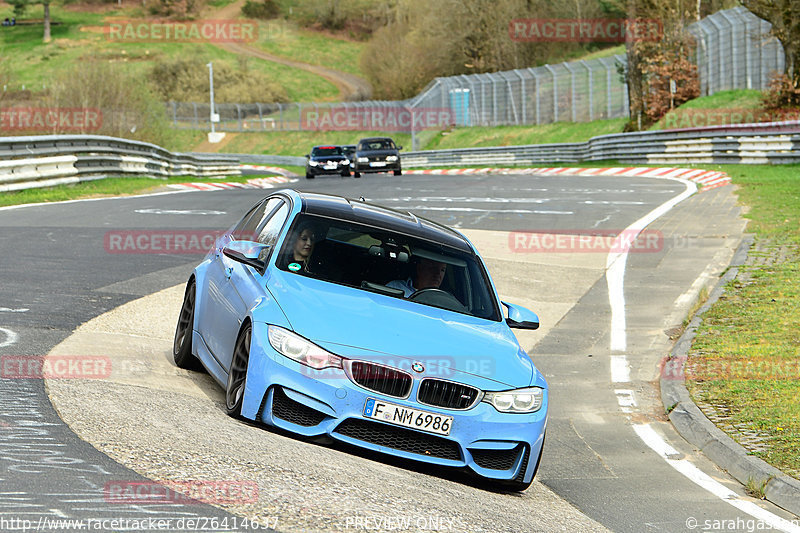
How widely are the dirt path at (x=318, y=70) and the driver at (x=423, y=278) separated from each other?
331 ft

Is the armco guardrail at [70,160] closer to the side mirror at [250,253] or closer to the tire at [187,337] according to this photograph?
the tire at [187,337]

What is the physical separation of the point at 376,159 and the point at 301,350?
38413 mm

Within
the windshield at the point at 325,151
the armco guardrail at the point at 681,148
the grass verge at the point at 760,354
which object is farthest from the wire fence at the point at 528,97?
the grass verge at the point at 760,354

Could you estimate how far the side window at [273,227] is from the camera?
7968 millimetres

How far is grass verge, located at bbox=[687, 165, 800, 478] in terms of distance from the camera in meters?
8.30

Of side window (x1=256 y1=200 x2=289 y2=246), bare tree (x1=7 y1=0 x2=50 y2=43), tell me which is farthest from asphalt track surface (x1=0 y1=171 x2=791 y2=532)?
bare tree (x1=7 y1=0 x2=50 y2=43)

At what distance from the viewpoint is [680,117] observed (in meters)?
44.8

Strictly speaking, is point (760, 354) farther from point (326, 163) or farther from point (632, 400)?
point (326, 163)

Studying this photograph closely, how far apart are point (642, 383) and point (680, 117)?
36.4m

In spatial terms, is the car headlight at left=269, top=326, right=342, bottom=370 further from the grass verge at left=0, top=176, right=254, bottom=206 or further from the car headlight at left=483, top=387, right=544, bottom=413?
the grass verge at left=0, top=176, right=254, bottom=206

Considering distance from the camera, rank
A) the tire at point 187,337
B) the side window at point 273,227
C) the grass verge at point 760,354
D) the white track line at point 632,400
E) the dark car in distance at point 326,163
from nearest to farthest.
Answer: the white track line at point 632,400, the side window at point 273,227, the grass verge at point 760,354, the tire at point 187,337, the dark car in distance at point 326,163

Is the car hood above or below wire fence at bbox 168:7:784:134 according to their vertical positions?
above

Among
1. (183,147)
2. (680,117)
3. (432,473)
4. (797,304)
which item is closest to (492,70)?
(183,147)

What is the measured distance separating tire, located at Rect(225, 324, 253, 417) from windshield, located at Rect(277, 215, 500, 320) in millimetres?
771
